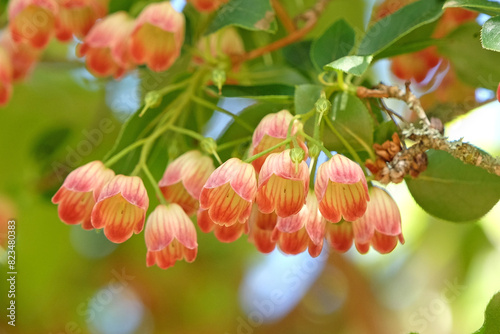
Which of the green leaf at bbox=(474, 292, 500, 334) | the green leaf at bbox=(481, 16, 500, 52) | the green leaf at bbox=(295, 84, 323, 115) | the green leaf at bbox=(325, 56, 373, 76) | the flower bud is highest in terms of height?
the green leaf at bbox=(481, 16, 500, 52)

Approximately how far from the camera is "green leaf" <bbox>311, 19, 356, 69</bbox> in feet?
3.74

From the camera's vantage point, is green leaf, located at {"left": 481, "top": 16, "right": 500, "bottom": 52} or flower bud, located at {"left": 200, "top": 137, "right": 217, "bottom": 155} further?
flower bud, located at {"left": 200, "top": 137, "right": 217, "bottom": 155}

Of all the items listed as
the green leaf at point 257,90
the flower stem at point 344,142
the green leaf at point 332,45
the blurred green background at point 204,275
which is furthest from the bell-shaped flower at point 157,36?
the blurred green background at point 204,275

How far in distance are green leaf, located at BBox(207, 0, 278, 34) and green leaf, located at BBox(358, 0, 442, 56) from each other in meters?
0.16

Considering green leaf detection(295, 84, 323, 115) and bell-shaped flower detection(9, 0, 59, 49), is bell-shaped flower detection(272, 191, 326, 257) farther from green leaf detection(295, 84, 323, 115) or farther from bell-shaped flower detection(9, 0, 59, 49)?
bell-shaped flower detection(9, 0, 59, 49)

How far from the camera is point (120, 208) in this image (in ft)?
3.30

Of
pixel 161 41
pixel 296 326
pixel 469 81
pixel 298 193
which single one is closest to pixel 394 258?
pixel 296 326

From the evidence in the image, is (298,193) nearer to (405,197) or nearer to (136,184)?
(136,184)

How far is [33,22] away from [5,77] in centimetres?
14

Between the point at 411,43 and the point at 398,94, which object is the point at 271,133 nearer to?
the point at 398,94

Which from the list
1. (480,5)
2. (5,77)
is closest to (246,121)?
(480,5)

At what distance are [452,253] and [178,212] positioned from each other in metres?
1.44

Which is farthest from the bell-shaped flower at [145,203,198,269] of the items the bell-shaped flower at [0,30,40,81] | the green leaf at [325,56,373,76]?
the bell-shaped flower at [0,30,40,81]

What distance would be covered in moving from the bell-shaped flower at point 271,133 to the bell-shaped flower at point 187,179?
0.10m
